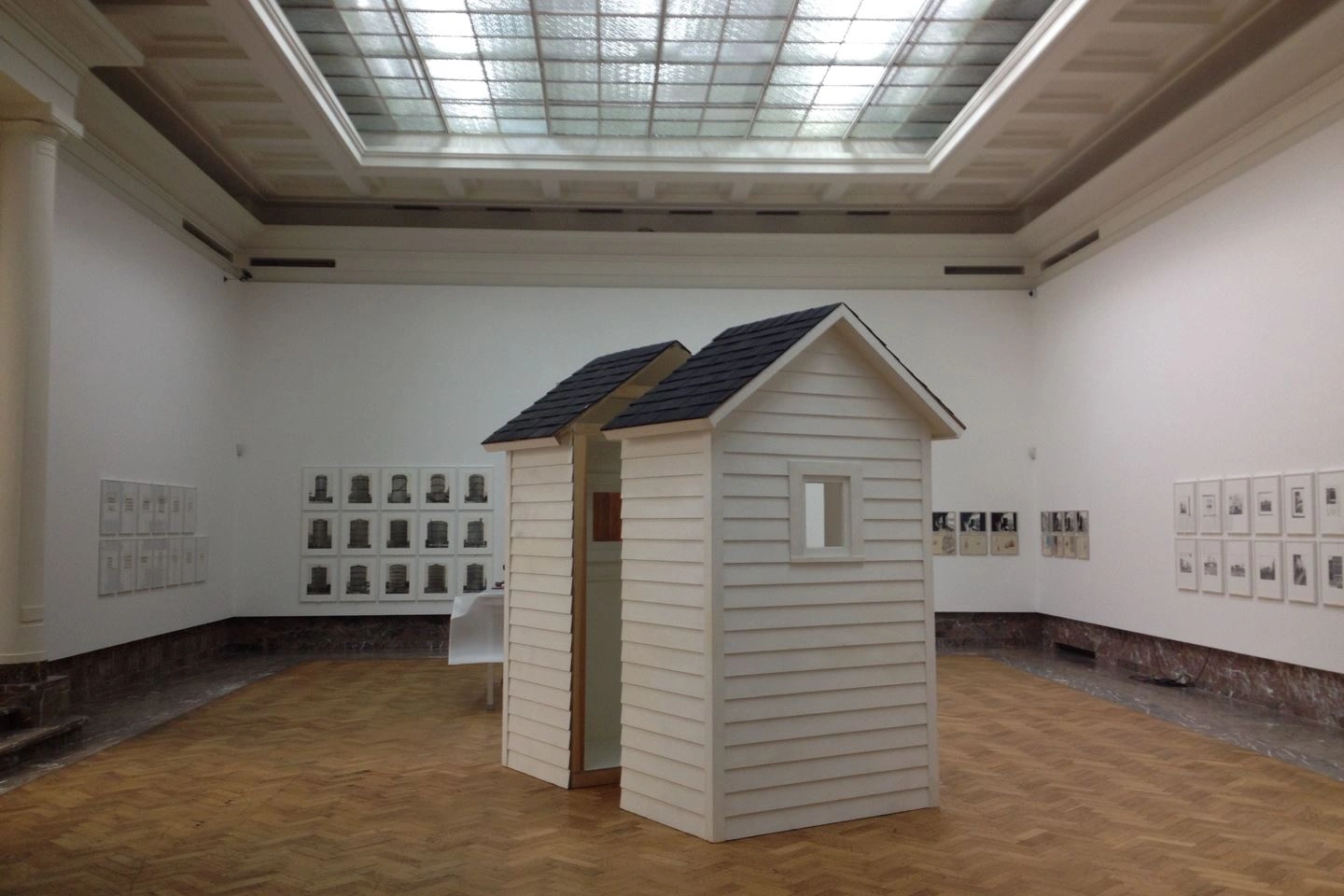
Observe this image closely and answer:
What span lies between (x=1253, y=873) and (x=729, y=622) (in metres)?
3.12

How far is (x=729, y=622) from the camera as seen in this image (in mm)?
6113

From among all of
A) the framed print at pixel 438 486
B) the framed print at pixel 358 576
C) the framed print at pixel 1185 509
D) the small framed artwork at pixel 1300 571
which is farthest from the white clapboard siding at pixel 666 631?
the framed print at pixel 358 576

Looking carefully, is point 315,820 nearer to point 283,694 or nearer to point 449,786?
point 449,786

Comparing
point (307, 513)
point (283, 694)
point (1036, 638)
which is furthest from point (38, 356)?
point (1036, 638)

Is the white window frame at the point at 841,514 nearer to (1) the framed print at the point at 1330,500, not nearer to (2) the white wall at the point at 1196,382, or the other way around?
(1) the framed print at the point at 1330,500

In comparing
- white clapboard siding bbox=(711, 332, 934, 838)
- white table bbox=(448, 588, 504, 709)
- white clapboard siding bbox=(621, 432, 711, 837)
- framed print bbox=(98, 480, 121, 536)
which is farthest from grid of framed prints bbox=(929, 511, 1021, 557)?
framed print bbox=(98, 480, 121, 536)

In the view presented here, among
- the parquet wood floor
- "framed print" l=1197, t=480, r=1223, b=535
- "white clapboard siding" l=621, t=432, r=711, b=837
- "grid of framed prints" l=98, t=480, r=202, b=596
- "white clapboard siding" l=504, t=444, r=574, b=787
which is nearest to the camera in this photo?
the parquet wood floor

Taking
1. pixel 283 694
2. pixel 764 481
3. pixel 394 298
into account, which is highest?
pixel 394 298

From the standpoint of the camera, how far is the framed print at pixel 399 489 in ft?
51.4

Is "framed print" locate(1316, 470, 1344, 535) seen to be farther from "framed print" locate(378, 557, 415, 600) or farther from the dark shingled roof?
"framed print" locate(378, 557, 415, 600)

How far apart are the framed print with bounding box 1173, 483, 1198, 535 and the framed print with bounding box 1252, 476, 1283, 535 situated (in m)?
1.12

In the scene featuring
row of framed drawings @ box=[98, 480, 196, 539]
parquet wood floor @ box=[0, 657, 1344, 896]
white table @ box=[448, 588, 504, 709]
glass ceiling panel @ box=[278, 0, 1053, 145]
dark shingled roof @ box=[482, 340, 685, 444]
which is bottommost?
parquet wood floor @ box=[0, 657, 1344, 896]

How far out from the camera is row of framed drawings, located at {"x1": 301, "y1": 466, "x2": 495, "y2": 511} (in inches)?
615

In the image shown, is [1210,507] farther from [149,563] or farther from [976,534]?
[149,563]
